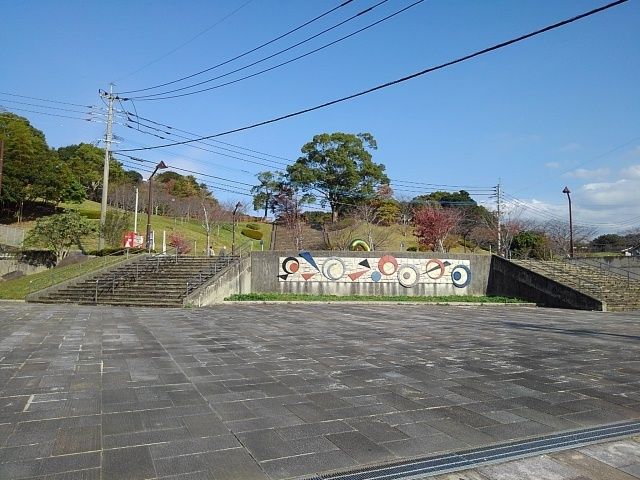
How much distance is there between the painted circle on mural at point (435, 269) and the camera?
77.7 ft

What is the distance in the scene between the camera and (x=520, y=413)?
4.67 metres

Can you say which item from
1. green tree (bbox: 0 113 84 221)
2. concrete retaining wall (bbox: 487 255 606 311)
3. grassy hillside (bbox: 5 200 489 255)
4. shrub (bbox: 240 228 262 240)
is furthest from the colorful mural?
shrub (bbox: 240 228 262 240)

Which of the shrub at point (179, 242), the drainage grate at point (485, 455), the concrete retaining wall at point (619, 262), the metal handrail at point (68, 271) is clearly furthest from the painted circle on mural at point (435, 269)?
the shrub at point (179, 242)

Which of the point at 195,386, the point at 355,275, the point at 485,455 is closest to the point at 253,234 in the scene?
the point at 355,275

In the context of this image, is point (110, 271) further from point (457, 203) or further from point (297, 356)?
point (457, 203)

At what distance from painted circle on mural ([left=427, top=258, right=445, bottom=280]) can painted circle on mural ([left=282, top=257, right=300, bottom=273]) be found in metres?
7.06

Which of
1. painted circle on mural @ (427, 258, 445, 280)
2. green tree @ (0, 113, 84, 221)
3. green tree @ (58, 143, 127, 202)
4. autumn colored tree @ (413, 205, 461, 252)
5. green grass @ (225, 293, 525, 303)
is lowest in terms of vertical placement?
green grass @ (225, 293, 525, 303)

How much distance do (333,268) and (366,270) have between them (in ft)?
5.65

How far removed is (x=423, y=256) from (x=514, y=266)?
4968 mm

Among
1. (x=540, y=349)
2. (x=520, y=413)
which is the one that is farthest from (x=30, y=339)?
(x=540, y=349)

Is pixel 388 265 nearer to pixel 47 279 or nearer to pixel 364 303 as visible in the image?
pixel 364 303

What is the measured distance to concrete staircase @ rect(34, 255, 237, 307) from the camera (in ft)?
59.0

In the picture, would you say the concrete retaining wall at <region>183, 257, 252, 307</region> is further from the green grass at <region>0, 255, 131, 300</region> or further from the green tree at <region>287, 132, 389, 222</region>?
the green tree at <region>287, 132, 389, 222</region>

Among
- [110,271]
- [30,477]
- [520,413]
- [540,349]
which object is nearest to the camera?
[30,477]
